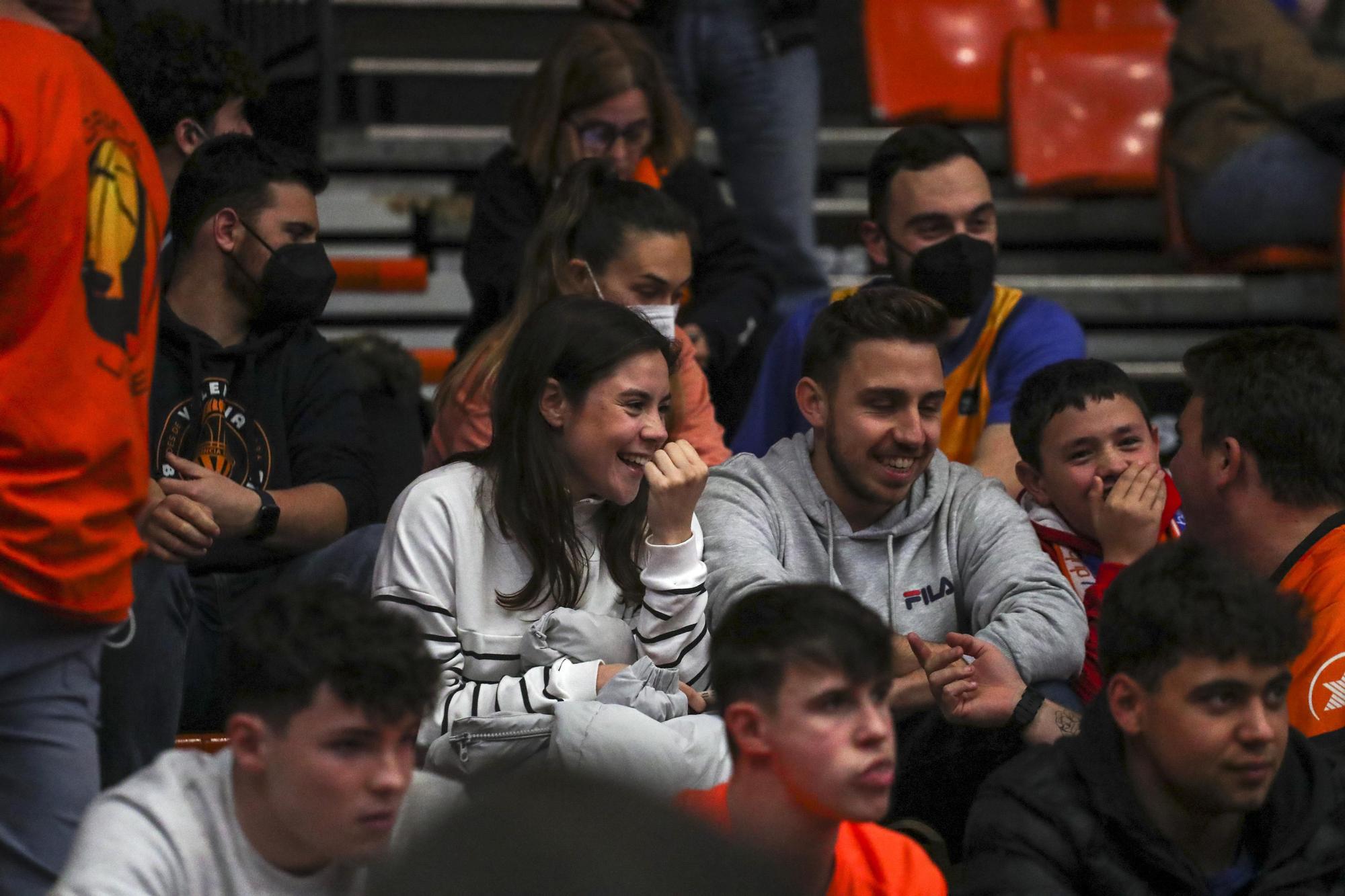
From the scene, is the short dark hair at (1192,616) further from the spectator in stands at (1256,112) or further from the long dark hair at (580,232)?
the spectator in stands at (1256,112)

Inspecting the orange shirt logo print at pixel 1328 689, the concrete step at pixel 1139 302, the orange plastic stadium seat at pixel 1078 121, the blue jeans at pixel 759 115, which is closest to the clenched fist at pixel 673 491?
the orange shirt logo print at pixel 1328 689

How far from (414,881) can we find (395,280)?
4.59m

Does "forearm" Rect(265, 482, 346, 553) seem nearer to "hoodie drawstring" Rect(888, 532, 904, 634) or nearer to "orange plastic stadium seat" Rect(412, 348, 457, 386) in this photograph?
"hoodie drawstring" Rect(888, 532, 904, 634)

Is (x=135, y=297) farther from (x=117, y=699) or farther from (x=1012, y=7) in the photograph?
(x=1012, y=7)

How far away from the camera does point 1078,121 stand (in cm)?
568

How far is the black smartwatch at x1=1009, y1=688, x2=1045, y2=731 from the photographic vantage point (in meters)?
2.66

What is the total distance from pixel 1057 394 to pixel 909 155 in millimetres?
919

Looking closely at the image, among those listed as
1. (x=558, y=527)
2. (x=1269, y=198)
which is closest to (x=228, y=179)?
(x=558, y=527)

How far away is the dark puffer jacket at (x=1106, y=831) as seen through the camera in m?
2.12

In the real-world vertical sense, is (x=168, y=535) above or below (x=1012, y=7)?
below

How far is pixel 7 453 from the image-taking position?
2.05 meters

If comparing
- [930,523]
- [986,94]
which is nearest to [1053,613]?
[930,523]

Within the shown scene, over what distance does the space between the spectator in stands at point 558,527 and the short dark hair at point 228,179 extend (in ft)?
2.05

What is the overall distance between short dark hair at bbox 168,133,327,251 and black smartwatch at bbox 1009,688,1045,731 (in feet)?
5.21
